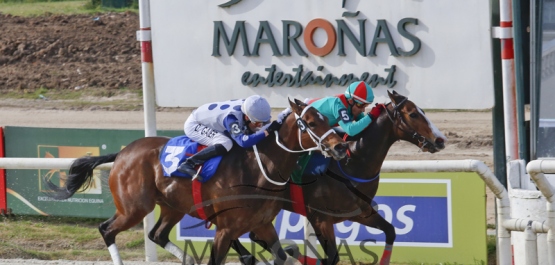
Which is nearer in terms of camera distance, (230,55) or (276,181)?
(276,181)

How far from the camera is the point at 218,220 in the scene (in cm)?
629

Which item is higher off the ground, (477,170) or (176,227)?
(477,170)

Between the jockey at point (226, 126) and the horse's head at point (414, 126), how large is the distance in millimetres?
837

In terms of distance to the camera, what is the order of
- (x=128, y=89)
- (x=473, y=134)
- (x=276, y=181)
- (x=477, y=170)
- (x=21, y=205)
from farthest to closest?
(x=128, y=89)
(x=473, y=134)
(x=21, y=205)
(x=477, y=170)
(x=276, y=181)

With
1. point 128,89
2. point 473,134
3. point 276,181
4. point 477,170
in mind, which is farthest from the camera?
point 128,89

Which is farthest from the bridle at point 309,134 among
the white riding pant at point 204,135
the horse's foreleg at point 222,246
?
the horse's foreleg at point 222,246

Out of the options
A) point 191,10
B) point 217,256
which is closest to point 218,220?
point 217,256

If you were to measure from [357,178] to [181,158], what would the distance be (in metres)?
1.20

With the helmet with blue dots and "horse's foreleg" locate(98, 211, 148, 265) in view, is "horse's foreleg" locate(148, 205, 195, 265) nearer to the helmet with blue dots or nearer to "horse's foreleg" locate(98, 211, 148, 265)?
"horse's foreleg" locate(98, 211, 148, 265)

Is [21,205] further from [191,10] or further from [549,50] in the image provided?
[549,50]

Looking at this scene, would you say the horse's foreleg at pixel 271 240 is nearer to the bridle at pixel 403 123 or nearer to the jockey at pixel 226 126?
the jockey at pixel 226 126

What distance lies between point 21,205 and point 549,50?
5096mm

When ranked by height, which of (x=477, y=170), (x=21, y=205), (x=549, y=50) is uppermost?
(x=549, y=50)

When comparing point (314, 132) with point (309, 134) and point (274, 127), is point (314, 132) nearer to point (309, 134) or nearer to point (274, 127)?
point (309, 134)
